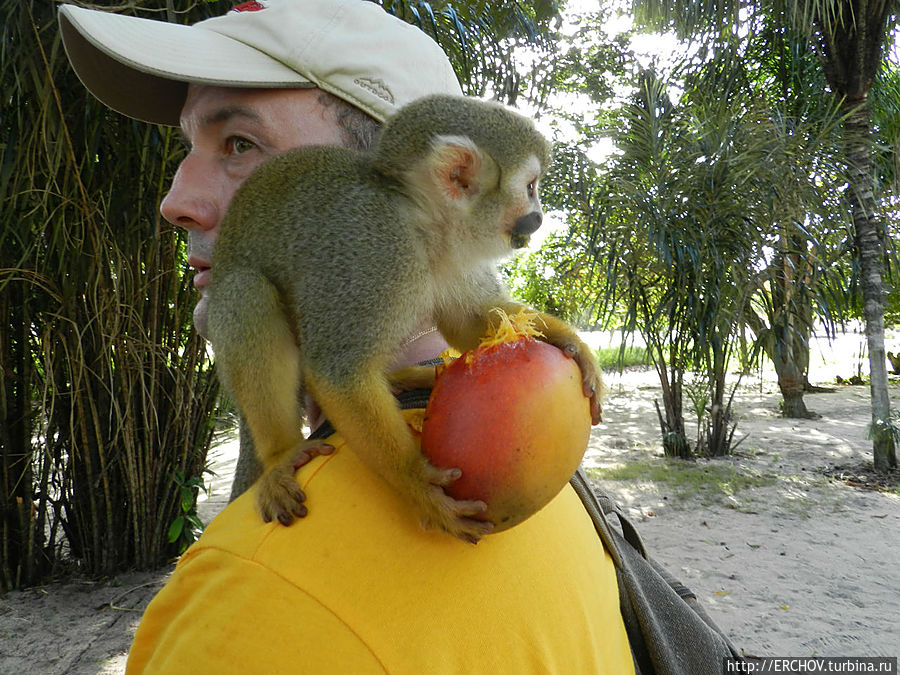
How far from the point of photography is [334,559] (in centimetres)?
65

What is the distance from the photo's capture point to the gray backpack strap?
35.3 inches

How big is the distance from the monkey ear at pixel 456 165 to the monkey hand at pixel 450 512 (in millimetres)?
542

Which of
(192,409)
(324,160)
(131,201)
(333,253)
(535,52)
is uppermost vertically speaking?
(535,52)

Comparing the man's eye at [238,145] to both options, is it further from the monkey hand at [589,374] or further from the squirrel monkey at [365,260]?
the monkey hand at [589,374]

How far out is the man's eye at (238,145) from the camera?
116 centimetres

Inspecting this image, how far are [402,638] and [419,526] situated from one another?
5.0 inches

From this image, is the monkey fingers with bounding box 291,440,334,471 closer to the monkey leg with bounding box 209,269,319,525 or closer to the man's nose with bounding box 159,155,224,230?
the monkey leg with bounding box 209,269,319,525

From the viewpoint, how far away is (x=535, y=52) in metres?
7.09

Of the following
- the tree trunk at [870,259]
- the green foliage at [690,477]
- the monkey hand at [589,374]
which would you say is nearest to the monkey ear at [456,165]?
the monkey hand at [589,374]

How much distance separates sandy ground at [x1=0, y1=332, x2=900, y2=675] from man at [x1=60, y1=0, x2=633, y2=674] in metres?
2.72

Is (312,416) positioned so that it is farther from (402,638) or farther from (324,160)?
(402,638)

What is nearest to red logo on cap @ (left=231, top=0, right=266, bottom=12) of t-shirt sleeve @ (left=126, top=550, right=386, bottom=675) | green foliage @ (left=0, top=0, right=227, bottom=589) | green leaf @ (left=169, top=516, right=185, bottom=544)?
t-shirt sleeve @ (left=126, top=550, right=386, bottom=675)

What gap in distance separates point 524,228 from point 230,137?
0.58 meters

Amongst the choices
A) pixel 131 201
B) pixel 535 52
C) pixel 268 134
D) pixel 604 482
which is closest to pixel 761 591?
pixel 604 482
